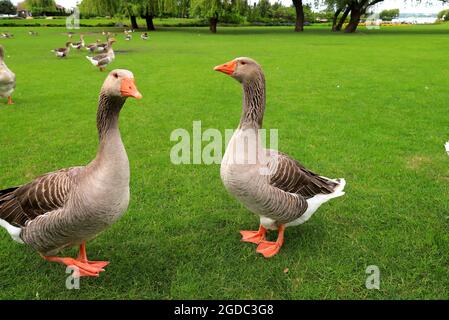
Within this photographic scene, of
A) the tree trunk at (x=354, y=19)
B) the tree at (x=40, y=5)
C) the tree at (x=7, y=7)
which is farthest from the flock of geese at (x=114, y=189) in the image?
the tree at (x=7, y=7)

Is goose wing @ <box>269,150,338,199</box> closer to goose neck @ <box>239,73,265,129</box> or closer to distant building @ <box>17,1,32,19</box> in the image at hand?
goose neck @ <box>239,73,265,129</box>

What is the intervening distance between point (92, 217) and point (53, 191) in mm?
435

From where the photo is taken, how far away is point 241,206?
15.2 ft

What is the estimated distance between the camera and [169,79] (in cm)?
1337

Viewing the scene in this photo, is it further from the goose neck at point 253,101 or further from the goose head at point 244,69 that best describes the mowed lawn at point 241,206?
the goose head at point 244,69

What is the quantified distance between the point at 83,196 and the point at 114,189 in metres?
0.25

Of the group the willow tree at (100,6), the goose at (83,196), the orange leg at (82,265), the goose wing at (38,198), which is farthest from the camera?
the willow tree at (100,6)

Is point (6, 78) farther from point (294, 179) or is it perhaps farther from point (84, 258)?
point (294, 179)

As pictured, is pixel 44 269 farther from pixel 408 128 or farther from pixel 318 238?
pixel 408 128

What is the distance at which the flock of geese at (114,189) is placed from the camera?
2.79 metres

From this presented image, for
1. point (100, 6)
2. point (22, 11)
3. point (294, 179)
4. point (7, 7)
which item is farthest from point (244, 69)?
point (7, 7)

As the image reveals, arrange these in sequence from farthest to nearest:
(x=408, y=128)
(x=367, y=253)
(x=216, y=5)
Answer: (x=216, y=5) < (x=408, y=128) < (x=367, y=253)

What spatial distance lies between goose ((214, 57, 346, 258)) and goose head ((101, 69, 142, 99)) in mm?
916
